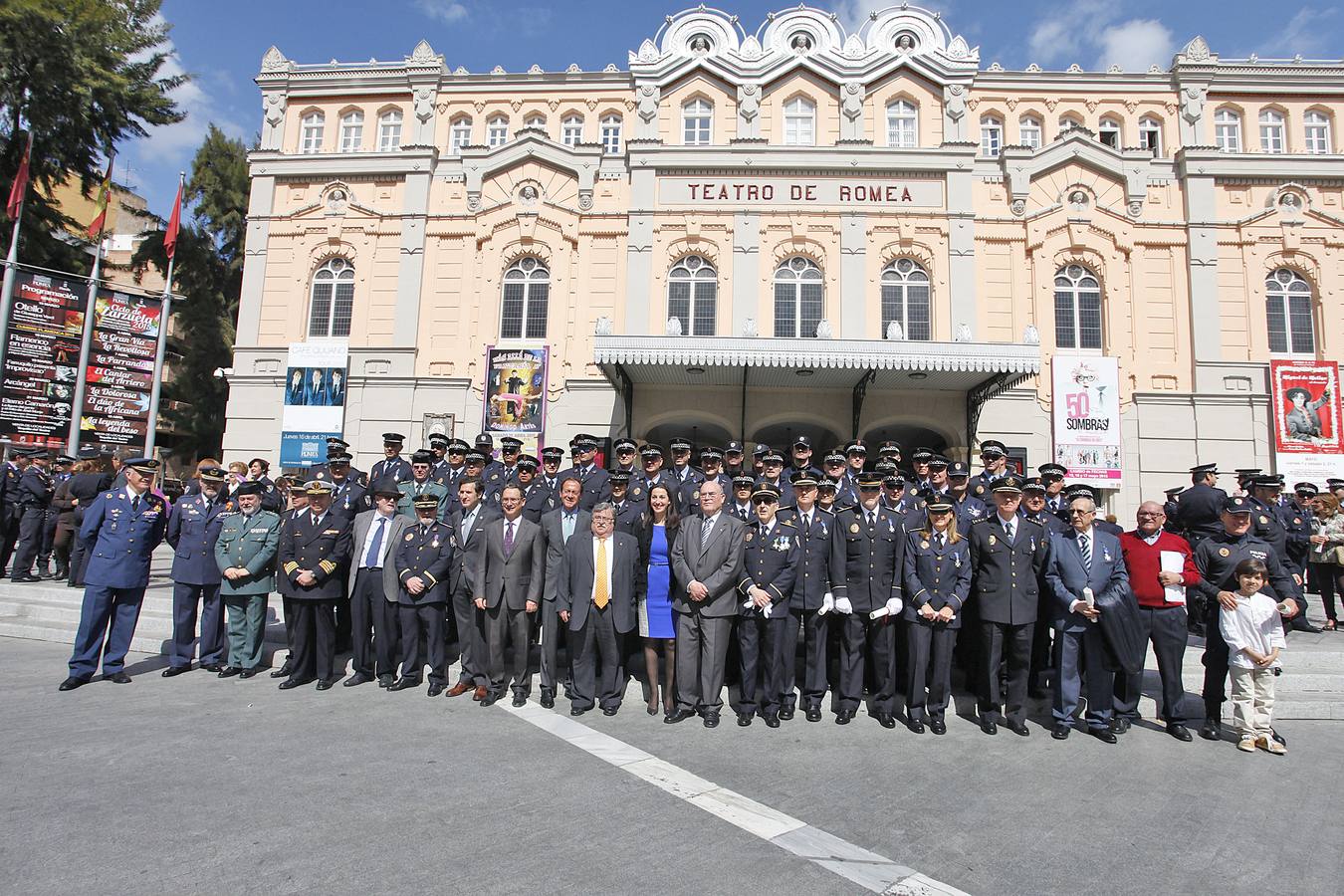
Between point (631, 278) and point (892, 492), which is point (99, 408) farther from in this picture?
point (892, 492)

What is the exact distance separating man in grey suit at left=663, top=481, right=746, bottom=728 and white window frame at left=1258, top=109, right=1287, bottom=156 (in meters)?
23.2

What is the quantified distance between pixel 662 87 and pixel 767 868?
70.8 ft

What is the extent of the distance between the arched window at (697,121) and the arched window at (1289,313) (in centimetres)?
1590

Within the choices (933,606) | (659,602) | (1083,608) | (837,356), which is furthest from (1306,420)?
(659,602)

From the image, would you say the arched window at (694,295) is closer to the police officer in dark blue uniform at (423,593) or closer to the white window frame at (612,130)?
the white window frame at (612,130)

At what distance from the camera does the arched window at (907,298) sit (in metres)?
19.1

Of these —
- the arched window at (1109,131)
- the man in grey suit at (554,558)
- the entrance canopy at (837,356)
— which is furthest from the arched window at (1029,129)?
the man in grey suit at (554,558)

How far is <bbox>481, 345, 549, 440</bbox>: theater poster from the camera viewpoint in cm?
1911

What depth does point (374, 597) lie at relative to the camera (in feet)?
23.9

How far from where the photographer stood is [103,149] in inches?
901

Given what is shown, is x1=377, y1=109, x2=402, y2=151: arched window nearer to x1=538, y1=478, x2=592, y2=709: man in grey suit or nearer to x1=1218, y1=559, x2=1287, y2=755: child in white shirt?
x1=538, y1=478, x2=592, y2=709: man in grey suit

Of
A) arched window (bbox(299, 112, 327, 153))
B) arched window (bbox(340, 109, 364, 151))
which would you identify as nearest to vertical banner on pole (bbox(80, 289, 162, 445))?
arched window (bbox(299, 112, 327, 153))

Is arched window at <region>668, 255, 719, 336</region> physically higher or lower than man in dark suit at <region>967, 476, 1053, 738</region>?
higher

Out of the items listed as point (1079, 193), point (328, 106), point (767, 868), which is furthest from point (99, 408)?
point (1079, 193)
